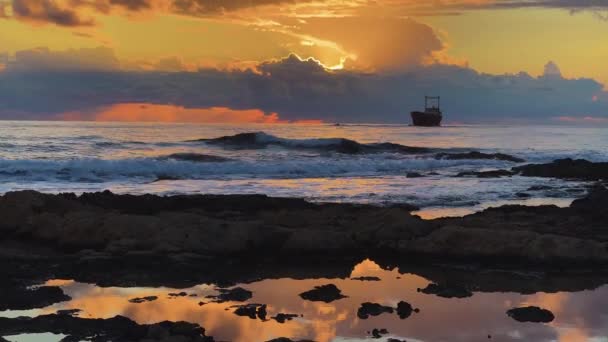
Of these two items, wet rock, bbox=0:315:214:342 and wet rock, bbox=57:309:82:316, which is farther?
wet rock, bbox=57:309:82:316

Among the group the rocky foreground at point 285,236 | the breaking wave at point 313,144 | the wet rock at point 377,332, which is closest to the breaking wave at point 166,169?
the breaking wave at point 313,144

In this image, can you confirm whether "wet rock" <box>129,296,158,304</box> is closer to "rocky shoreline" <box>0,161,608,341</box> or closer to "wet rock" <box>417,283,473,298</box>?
"rocky shoreline" <box>0,161,608,341</box>

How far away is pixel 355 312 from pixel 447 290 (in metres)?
1.49

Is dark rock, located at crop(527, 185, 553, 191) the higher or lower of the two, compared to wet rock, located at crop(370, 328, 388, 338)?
lower

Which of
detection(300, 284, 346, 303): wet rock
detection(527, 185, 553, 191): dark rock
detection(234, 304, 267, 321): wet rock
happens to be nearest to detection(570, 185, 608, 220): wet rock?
detection(527, 185, 553, 191): dark rock

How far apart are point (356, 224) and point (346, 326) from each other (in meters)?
5.11

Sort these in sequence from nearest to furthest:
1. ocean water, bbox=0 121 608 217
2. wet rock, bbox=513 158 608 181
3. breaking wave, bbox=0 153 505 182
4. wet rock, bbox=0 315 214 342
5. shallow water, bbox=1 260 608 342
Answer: wet rock, bbox=0 315 214 342, shallow water, bbox=1 260 608 342, ocean water, bbox=0 121 608 217, wet rock, bbox=513 158 608 181, breaking wave, bbox=0 153 505 182

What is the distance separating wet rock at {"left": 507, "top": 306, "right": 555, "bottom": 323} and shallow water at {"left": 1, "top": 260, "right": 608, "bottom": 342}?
0.34 ft

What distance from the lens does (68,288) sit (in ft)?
28.0

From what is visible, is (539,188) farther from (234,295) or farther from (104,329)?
(104,329)

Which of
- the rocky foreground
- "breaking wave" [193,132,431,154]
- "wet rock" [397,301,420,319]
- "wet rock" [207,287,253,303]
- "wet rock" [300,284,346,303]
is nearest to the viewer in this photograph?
"wet rock" [397,301,420,319]

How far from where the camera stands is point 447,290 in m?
8.56

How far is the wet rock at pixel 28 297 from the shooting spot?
298 inches

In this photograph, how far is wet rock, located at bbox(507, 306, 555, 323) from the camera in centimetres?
741
